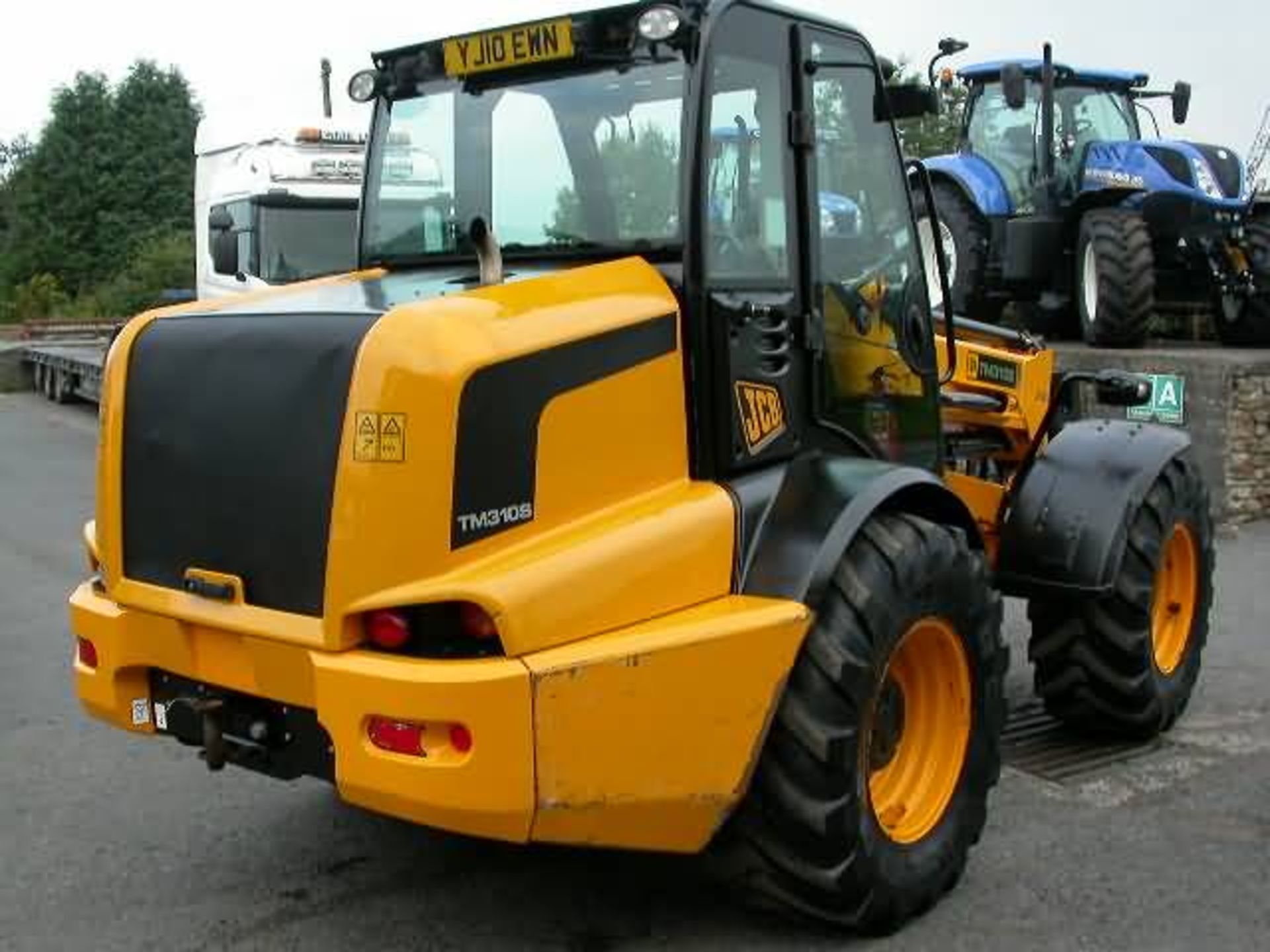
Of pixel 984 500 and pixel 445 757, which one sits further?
pixel 984 500

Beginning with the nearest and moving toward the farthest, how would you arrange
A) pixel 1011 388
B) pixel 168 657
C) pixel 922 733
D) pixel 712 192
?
pixel 168 657
pixel 712 192
pixel 922 733
pixel 1011 388

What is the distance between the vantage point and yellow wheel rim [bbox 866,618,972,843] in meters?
4.15

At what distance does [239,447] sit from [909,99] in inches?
91.7

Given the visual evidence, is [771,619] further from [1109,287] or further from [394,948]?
[1109,287]

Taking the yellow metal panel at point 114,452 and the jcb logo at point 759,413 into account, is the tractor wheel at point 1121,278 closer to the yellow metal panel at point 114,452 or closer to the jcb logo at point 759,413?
the jcb logo at point 759,413

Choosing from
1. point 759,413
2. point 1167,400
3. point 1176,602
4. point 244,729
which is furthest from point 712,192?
point 1167,400

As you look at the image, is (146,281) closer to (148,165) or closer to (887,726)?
(148,165)

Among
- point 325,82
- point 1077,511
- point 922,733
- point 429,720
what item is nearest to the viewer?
point 429,720

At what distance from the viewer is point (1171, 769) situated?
5.32 m

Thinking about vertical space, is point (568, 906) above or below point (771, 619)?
below

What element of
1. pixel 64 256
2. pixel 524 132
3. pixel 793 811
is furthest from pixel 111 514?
pixel 64 256

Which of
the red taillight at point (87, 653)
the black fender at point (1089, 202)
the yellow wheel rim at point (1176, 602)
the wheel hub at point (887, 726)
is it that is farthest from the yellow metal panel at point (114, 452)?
the black fender at point (1089, 202)

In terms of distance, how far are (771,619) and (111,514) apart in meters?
1.73

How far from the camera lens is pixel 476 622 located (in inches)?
128
